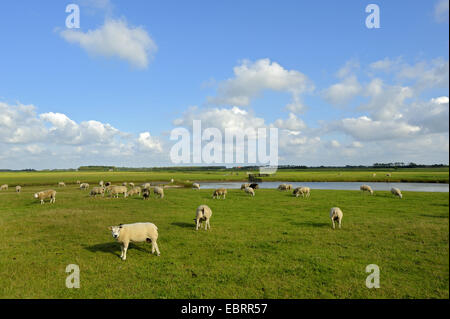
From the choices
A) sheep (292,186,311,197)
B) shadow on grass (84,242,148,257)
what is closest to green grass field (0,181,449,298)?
shadow on grass (84,242,148,257)

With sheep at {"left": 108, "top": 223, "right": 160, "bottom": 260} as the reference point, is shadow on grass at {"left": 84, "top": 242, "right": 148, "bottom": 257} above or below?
below

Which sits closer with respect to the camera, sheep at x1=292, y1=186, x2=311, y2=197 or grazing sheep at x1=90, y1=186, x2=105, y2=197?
sheep at x1=292, y1=186, x2=311, y2=197

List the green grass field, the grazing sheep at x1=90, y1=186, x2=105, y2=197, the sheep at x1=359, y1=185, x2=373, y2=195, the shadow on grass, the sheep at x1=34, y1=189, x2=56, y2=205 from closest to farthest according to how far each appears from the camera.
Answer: the green grass field
the shadow on grass
the sheep at x1=34, y1=189, x2=56, y2=205
the grazing sheep at x1=90, y1=186, x2=105, y2=197
the sheep at x1=359, y1=185, x2=373, y2=195

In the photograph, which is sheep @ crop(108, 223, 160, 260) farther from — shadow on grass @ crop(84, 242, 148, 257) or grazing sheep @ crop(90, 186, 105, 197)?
grazing sheep @ crop(90, 186, 105, 197)

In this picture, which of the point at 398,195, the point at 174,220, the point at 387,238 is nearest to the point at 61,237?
the point at 174,220

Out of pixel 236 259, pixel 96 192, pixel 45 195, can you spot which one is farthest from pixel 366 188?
pixel 45 195

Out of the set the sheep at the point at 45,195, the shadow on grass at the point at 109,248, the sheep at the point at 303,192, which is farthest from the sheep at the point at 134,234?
the sheep at the point at 303,192

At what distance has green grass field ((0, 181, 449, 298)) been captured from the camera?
299 inches

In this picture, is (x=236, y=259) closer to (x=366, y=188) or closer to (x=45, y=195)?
(x=45, y=195)

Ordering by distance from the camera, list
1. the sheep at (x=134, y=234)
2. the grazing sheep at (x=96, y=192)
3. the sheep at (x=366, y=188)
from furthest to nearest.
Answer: the sheep at (x=366, y=188), the grazing sheep at (x=96, y=192), the sheep at (x=134, y=234)

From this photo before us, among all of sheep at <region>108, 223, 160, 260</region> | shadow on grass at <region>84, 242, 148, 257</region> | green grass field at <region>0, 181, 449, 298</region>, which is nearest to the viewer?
green grass field at <region>0, 181, 449, 298</region>

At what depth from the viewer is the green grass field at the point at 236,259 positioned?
7594mm

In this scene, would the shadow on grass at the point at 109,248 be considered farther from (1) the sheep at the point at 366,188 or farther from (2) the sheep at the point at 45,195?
(1) the sheep at the point at 366,188

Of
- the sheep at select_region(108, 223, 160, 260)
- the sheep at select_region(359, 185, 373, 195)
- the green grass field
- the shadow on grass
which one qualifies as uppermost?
the sheep at select_region(108, 223, 160, 260)
